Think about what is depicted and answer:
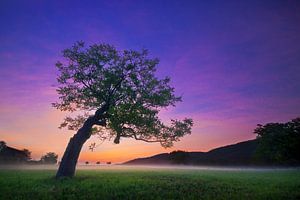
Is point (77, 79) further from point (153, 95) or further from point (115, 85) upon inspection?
point (153, 95)

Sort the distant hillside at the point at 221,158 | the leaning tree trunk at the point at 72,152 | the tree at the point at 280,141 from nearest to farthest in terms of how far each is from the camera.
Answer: the leaning tree trunk at the point at 72,152, the tree at the point at 280,141, the distant hillside at the point at 221,158

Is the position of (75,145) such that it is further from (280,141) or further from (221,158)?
(221,158)

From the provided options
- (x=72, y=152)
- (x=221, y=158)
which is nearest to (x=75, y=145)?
(x=72, y=152)

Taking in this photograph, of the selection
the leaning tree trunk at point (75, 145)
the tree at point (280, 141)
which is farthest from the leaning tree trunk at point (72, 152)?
the tree at point (280, 141)

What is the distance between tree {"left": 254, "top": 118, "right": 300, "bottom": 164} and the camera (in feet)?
149

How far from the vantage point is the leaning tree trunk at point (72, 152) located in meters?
32.4

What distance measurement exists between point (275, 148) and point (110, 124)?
31369 millimetres

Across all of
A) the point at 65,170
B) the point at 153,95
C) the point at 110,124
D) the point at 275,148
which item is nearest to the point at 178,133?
the point at 153,95

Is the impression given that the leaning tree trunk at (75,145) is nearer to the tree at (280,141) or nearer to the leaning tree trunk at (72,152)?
the leaning tree trunk at (72,152)

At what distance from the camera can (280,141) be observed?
48.8m

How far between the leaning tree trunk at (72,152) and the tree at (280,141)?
100ft

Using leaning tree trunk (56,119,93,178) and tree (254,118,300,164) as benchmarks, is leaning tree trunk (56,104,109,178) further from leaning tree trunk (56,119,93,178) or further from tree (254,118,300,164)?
tree (254,118,300,164)

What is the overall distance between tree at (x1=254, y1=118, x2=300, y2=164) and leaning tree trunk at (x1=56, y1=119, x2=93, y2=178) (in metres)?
30.5

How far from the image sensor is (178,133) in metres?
34.2
